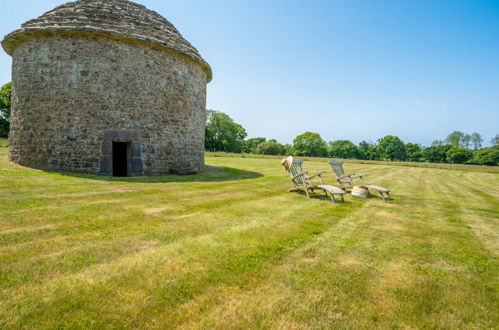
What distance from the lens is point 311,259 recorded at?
3551mm

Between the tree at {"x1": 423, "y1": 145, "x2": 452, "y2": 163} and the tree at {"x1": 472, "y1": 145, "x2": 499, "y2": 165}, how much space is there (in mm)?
11909

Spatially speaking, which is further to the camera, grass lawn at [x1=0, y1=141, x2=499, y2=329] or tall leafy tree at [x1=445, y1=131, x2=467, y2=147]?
tall leafy tree at [x1=445, y1=131, x2=467, y2=147]

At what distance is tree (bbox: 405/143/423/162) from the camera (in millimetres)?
96750

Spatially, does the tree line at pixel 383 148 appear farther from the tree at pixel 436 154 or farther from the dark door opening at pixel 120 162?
the dark door opening at pixel 120 162

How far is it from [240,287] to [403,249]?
2.92 meters

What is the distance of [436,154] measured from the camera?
313 ft

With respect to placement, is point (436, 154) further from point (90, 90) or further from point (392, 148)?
point (90, 90)

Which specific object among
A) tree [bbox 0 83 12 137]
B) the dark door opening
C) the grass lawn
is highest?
tree [bbox 0 83 12 137]

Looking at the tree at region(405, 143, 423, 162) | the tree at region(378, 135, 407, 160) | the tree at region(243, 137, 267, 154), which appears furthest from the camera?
the tree at region(243, 137, 267, 154)

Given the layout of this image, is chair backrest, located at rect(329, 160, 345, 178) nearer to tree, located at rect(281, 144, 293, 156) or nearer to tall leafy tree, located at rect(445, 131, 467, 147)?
tree, located at rect(281, 144, 293, 156)

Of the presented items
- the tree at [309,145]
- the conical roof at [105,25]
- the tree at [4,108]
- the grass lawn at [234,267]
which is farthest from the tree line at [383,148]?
the grass lawn at [234,267]

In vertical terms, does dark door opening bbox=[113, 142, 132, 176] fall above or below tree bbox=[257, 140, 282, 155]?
below

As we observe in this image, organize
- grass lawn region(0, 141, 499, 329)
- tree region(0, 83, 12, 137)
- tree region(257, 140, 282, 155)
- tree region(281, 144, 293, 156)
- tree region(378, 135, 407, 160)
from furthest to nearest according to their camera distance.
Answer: tree region(281, 144, 293, 156) < tree region(257, 140, 282, 155) < tree region(378, 135, 407, 160) < tree region(0, 83, 12, 137) < grass lawn region(0, 141, 499, 329)

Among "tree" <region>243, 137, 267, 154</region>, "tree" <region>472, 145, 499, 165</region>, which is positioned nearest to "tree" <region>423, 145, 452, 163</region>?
"tree" <region>472, 145, 499, 165</region>
